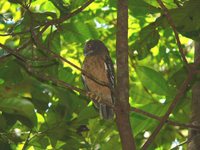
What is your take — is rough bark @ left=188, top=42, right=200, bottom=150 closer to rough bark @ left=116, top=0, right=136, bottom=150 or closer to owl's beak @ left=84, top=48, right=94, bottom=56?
rough bark @ left=116, top=0, right=136, bottom=150

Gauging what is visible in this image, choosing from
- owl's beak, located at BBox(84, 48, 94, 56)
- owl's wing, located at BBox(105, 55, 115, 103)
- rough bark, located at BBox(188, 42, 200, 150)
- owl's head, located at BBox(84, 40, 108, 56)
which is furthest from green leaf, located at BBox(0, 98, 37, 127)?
owl's beak, located at BBox(84, 48, 94, 56)

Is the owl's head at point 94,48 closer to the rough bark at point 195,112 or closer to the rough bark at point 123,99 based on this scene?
the rough bark at point 195,112

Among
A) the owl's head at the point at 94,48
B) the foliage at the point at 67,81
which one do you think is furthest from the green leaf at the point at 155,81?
the owl's head at the point at 94,48

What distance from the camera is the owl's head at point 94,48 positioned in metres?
4.46

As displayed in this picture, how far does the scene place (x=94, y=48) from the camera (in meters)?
4.59

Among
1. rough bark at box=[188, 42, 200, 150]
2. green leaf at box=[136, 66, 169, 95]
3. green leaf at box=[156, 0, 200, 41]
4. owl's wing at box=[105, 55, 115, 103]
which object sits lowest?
rough bark at box=[188, 42, 200, 150]

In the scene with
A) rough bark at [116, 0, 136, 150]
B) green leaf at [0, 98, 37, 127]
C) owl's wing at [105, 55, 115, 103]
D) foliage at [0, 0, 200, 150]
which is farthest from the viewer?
owl's wing at [105, 55, 115, 103]

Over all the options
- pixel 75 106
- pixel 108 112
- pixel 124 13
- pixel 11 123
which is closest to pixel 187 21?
pixel 124 13

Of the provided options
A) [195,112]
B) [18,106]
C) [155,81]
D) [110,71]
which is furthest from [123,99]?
[110,71]

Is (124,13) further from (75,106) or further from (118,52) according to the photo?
(75,106)

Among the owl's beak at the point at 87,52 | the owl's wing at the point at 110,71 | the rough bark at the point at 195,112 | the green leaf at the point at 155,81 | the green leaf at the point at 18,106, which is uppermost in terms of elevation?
the owl's beak at the point at 87,52

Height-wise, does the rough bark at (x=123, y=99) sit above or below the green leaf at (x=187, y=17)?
below

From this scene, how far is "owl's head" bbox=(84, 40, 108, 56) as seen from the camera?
4.46m

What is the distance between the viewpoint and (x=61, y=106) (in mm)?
3297
